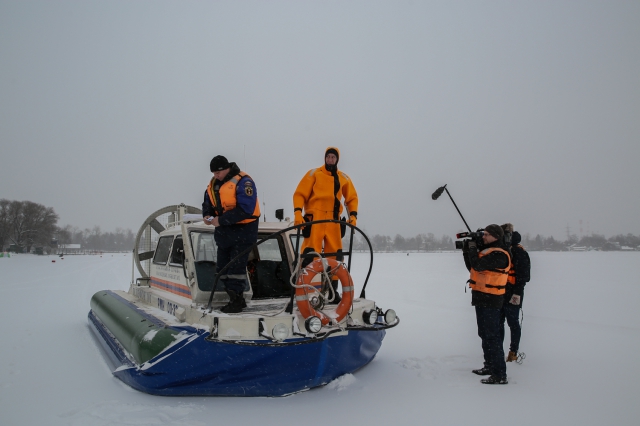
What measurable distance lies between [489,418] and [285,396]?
163 centimetres

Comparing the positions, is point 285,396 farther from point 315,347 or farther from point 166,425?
point 166,425

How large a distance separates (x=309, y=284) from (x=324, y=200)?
4.42 ft

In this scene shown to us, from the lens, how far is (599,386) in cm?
393

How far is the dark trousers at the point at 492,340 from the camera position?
4.13 metres

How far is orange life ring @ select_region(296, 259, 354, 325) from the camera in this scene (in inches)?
144

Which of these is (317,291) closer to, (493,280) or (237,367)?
(237,367)

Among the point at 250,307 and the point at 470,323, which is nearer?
the point at 250,307

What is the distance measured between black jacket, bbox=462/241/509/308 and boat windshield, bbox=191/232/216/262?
2910 millimetres

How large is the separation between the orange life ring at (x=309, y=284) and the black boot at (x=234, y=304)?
55 cm

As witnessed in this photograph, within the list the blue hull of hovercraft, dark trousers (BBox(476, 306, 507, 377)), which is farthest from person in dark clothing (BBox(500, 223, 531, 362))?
the blue hull of hovercraft

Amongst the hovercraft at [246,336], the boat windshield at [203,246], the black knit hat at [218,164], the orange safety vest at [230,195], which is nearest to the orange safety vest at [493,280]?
the hovercraft at [246,336]

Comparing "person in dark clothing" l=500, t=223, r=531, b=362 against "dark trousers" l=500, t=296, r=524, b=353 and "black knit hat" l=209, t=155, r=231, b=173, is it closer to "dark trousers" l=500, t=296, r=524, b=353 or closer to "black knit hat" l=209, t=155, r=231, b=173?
"dark trousers" l=500, t=296, r=524, b=353

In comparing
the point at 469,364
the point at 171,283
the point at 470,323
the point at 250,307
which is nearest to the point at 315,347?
the point at 250,307

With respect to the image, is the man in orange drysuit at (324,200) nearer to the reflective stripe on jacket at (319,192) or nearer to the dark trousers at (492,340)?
the reflective stripe on jacket at (319,192)
